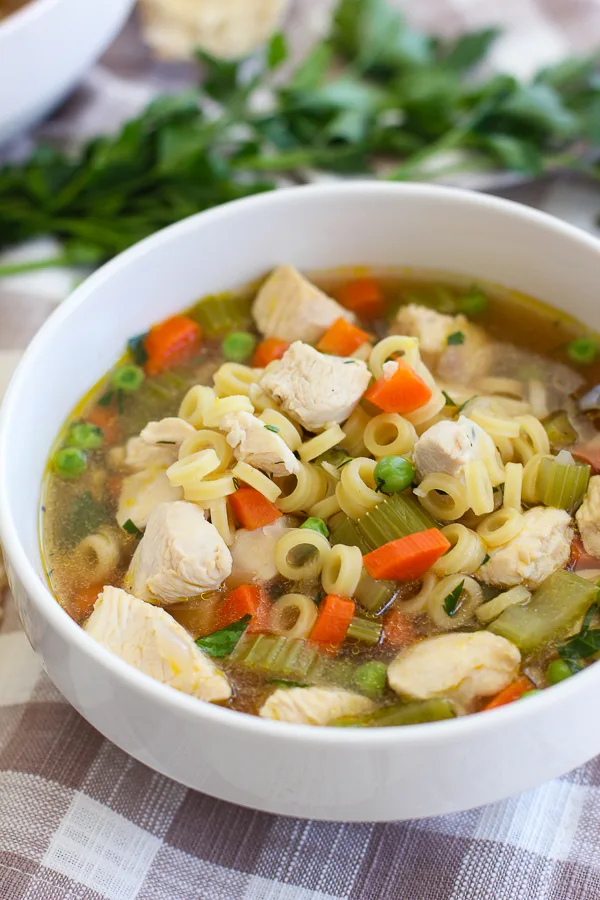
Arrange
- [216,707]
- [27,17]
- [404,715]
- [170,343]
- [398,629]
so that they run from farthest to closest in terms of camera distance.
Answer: [27,17] → [170,343] → [398,629] → [404,715] → [216,707]

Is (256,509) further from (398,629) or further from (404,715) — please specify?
(404,715)

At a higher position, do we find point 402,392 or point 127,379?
point 402,392

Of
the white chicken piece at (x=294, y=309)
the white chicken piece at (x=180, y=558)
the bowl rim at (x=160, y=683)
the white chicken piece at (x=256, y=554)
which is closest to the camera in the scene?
the bowl rim at (x=160, y=683)

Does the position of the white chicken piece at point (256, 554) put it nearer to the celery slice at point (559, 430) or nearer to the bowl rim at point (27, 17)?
the celery slice at point (559, 430)

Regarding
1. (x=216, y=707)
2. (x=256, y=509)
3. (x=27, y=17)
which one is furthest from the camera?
(x=27, y=17)

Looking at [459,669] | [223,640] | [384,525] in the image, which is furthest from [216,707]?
[384,525]

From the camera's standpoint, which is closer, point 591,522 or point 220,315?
point 591,522

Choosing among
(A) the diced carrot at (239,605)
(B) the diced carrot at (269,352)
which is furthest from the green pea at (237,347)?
(A) the diced carrot at (239,605)

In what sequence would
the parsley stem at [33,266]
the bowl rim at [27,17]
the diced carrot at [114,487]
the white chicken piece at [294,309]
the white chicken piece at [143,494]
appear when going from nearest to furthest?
the white chicken piece at [143,494]
the diced carrot at [114,487]
the white chicken piece at [294,309]
the bowl rim at [27,17]
the parsley stem at [33,266]

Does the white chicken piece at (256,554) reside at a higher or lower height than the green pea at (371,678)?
higher
